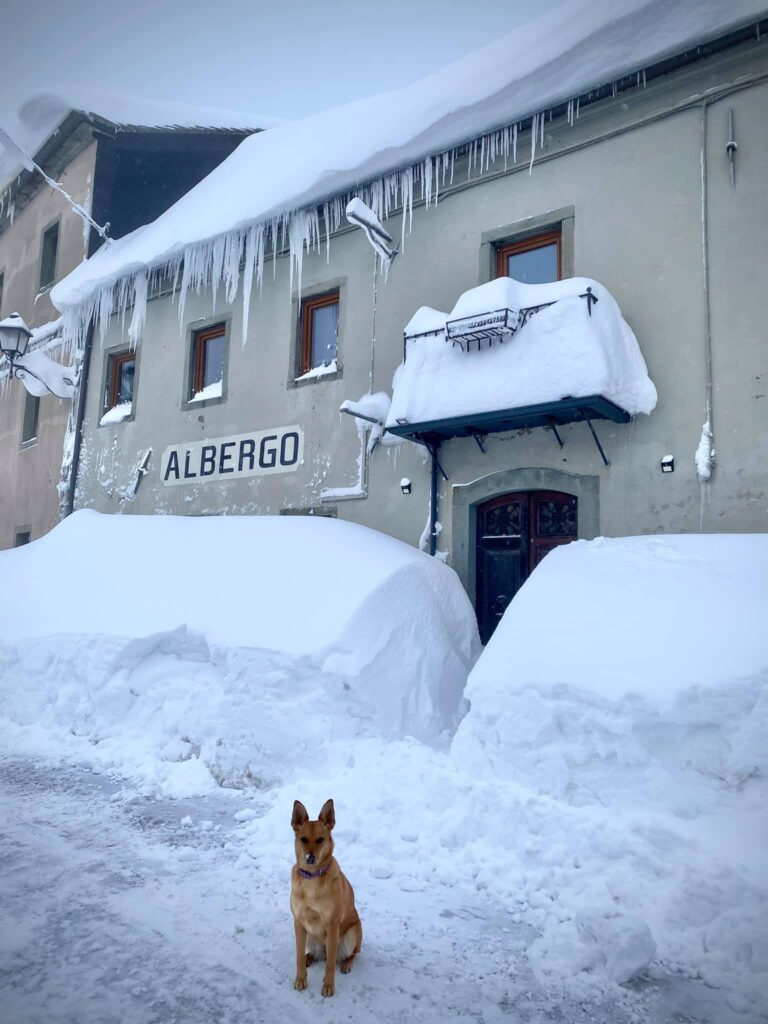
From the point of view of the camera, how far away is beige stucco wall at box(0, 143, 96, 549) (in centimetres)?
1408

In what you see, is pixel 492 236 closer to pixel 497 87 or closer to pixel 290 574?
pixel 497 87

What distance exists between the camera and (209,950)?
3.16 metres

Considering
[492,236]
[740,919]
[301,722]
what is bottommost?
[740,919]

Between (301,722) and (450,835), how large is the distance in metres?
1.63

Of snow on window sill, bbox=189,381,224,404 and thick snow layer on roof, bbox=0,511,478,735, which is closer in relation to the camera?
thick snow layer on roof, bbox=0,511,478,735

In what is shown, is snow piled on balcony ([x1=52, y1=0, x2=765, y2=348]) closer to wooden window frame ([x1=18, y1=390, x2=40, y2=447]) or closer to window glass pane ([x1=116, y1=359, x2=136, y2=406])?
window glass pane ([x1=116, y1=359, x2=136, y2=406])

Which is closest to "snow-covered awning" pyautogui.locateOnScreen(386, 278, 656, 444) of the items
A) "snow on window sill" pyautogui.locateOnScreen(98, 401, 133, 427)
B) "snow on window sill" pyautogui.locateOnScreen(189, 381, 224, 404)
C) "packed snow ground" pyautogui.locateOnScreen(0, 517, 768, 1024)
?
"packed snow ground" pyautogui.locateOnScreen(0, 517, 768, 1024)

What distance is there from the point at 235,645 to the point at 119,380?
8.92 metres

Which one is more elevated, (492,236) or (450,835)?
(492,236)

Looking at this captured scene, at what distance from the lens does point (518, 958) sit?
3184 millimetres

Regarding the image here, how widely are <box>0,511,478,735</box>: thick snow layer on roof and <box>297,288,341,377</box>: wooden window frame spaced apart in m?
3.08

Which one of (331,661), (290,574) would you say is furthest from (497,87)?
(331,661)

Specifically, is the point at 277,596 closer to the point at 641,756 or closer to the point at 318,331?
the point at 641,756

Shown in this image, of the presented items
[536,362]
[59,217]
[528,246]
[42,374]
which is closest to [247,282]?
[528,246]
